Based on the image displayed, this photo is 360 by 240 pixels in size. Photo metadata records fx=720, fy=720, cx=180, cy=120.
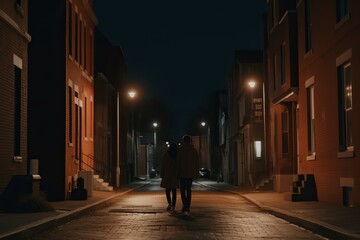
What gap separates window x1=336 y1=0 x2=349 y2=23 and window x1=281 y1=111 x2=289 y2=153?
11399mm

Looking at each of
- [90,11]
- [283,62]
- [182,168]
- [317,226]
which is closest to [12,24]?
[182,168]

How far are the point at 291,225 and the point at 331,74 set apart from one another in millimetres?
7010

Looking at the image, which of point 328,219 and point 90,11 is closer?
point 328,219

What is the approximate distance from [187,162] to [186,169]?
19 cm

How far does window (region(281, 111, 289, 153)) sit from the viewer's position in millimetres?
31922

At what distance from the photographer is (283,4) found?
102 ft

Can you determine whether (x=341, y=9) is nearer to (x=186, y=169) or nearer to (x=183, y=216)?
(x=186, y=169)

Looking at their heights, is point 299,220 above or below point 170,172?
below

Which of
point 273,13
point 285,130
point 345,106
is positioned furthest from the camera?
point 273,13

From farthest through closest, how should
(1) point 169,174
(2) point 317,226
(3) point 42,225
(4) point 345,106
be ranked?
(4) point 345,106 < (1) point 169,174 < (3) point 42,225 < (2) point 317,226

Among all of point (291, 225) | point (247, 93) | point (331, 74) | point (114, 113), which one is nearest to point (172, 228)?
point (291, 225)

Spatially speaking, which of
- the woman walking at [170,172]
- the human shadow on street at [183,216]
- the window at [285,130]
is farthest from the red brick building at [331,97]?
the window at [285,130]

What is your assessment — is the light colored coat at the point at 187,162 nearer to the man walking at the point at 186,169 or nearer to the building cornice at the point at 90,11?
the man walking at the point at 186,169

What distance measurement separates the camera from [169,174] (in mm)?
19578
